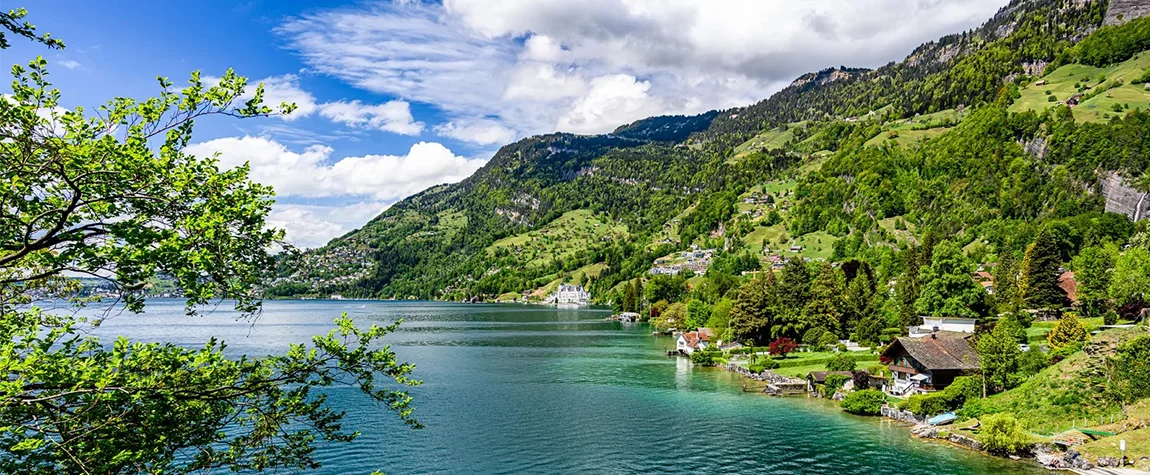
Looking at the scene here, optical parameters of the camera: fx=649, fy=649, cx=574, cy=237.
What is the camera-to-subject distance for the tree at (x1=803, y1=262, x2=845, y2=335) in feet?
287

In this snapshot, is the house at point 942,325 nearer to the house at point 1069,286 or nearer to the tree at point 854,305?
the tree at point 854,305

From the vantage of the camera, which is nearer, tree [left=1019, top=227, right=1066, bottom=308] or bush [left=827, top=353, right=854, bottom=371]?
bush [left=827, top=353, right=854, bottom=371]

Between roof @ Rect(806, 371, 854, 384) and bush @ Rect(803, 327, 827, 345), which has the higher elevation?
bush @ Rect(803, 327, 827, 345)

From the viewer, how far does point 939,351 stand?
57.8 metres

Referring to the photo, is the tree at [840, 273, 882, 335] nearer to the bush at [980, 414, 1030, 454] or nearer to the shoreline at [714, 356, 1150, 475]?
the shoreline at [714, 356, 1150, 475]

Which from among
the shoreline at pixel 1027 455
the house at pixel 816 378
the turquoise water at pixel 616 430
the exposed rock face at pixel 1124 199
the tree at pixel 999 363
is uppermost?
the exposed rock face at pixel 1124 199

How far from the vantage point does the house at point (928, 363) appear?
55688 millimetres

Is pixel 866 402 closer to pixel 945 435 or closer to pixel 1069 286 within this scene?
pixel 945 435

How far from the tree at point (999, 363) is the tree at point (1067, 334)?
23.4ft

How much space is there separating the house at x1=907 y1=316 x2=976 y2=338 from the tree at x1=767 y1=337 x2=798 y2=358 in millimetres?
13932

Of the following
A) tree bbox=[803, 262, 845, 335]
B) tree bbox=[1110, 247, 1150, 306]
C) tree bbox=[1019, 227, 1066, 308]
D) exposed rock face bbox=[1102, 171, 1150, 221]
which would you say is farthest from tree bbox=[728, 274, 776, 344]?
exposed rock face bbox=[1102, 171, 1150, 221]

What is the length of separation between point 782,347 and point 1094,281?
37.1m

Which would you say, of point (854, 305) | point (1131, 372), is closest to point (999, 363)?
point (1131, 372)

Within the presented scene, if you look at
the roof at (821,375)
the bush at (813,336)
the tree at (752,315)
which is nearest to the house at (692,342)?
the tree at (752,315)
